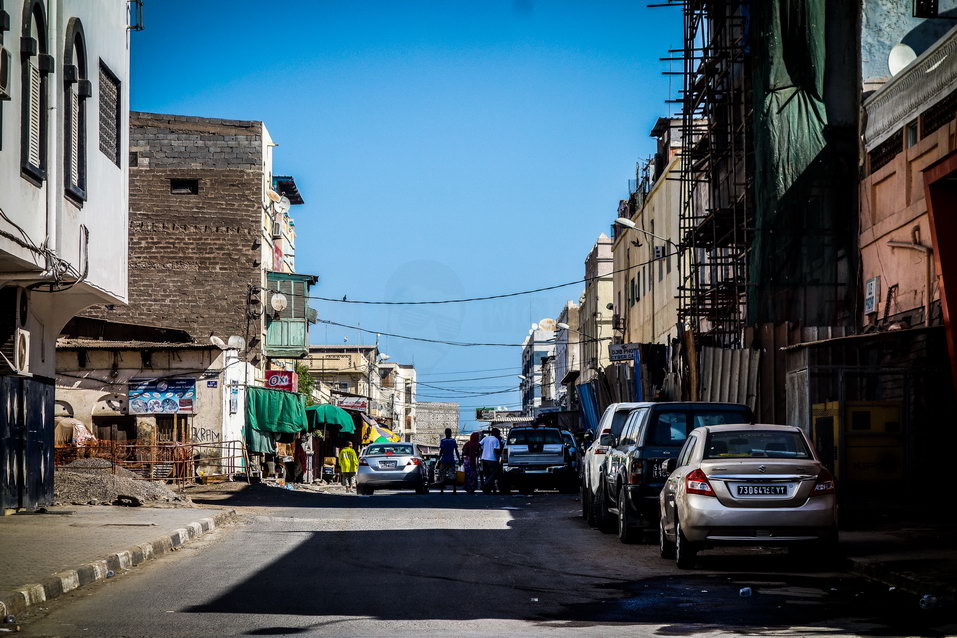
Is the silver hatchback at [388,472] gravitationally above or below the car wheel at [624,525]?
below

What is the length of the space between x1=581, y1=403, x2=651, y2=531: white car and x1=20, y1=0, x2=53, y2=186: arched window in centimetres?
900

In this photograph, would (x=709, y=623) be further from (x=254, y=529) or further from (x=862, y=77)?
(x=862, y=77)

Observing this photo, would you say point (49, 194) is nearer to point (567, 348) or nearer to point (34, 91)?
point (34, 91)

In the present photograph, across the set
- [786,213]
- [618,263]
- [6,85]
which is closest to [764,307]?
[786,213]

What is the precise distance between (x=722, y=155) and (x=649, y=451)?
772 inches

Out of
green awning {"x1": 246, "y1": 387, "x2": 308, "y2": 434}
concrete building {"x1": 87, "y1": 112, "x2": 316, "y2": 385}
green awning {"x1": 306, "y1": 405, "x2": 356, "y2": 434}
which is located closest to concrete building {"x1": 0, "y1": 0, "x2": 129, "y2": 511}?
green awning {"x1": 246, "y1": 387, "x2": 308, "y2": 434}

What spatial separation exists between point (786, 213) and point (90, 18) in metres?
15.7

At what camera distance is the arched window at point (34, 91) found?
55.2 feet

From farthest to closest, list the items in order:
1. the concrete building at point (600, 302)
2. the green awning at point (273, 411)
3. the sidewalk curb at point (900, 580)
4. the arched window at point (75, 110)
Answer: the concrete building at point (600, 302) < the green awning at point (273, 411) < the arched window at point (75, 110) < the sidewalk curb at point (900, 580)

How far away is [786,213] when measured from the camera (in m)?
27.9

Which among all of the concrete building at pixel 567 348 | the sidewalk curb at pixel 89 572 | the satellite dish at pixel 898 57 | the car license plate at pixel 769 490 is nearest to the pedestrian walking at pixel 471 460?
the satellite dish at pixel 898 57

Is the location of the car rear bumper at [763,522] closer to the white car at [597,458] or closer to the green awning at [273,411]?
the white car at [597,458]

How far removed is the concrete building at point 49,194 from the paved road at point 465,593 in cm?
465

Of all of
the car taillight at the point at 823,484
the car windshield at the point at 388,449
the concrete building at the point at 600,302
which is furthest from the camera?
the concrete building at the point at 600,302
